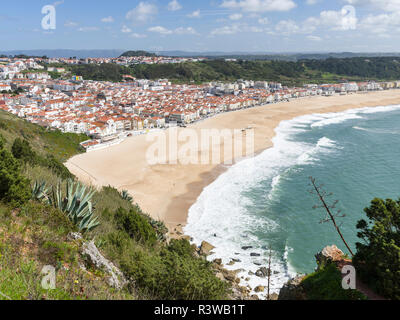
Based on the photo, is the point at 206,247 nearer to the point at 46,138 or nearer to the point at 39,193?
the point at 39,193

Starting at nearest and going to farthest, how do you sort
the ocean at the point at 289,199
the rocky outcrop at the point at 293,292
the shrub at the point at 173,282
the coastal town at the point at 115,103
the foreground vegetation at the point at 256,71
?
the shrub at the point at 173,282, the rocky outcrop at the point at 293,292, the ocean at the point at 289,199, the coastal town at the point at 115,103, the foreground vegetation at the point at 256,71

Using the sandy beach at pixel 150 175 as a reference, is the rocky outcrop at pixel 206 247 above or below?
below

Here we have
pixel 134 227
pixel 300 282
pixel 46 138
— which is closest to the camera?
pixel 300 282

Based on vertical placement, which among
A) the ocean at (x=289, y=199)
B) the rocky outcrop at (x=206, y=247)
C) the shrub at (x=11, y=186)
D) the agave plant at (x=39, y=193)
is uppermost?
the shrub at (x=11, y=186)

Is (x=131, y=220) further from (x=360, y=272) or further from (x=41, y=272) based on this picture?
(x=360, y=272)

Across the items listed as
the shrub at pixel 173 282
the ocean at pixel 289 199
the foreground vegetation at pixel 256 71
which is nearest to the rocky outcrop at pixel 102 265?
the shrub at pixel 173 282

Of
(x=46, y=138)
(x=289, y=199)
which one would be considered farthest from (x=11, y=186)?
(x=46, y=138)

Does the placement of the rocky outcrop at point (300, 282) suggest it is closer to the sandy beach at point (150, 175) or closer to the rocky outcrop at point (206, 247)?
the rocky outcrop at point (206, 247)
